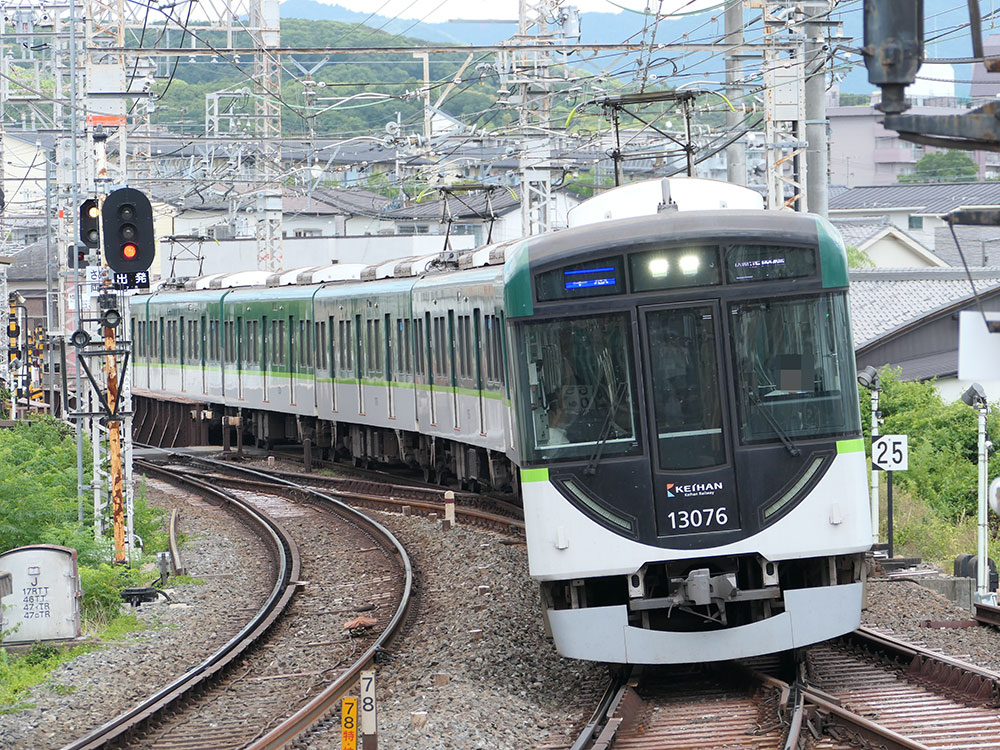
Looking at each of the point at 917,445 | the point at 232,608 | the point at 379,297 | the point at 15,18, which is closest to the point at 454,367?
the point at 379,297

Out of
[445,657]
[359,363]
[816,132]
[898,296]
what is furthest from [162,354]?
[445,657]

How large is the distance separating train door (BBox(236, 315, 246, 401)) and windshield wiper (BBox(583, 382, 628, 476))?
1806 centimetres

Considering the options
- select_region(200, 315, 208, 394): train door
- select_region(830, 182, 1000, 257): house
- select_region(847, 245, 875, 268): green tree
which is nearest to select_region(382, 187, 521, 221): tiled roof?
select_region(847, 245, 875, 268): green tree

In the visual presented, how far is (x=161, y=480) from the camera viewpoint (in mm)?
23281

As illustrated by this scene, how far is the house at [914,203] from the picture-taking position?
5816 centimetres

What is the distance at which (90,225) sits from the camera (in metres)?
14.1

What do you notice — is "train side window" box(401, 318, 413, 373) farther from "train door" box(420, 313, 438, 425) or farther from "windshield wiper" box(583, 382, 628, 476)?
"windshield wiper" box(583, 382, 628, 476)

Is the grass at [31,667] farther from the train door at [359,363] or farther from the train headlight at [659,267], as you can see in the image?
the train door at [359,363]

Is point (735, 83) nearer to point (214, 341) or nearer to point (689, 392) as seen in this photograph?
point (689, 392)

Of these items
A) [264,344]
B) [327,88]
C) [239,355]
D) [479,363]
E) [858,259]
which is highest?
[327,88]

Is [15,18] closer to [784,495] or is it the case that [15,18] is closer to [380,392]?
[380,392]

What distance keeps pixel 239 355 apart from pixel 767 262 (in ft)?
60.9

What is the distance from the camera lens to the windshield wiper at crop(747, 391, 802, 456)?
8359mm

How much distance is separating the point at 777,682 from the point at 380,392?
1207 centimetres
